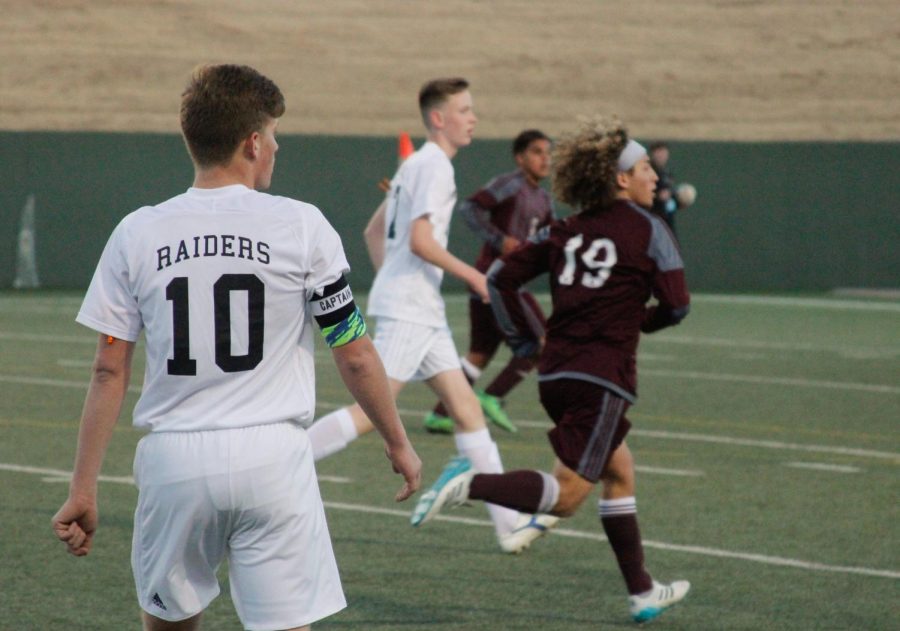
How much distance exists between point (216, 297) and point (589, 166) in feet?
9.00

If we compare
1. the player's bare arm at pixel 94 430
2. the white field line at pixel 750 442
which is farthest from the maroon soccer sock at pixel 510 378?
the player's bare arm at pixel 94 430

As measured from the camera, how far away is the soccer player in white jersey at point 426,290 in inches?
311

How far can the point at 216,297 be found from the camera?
385 cm

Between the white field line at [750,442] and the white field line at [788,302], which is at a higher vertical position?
the white field line at [750,442]

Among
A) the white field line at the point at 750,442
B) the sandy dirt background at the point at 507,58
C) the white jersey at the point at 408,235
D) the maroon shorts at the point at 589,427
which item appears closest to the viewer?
the maroon shorts at the point at 589,427

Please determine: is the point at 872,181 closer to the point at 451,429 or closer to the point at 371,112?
the point at 371,112

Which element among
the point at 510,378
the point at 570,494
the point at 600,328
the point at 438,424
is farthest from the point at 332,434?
the point at 510,378

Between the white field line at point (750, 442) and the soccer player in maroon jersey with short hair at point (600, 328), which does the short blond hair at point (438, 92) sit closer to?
the soccer player in maroon jersey with short hair at point (600, 328)

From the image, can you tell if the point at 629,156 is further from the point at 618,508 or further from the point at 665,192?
the point at 665,192

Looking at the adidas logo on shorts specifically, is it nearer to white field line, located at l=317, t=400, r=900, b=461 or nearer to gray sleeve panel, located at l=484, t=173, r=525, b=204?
white field line, located at l=317, t=400, r=900, b=461

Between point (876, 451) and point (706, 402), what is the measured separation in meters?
2.57

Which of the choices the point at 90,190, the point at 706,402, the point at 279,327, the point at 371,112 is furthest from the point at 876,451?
the point at 371,112

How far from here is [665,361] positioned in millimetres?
16438

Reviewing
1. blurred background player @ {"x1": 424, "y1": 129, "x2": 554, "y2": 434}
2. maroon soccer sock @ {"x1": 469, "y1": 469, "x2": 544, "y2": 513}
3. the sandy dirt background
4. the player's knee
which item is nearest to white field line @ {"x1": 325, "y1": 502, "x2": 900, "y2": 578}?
the player's knee
